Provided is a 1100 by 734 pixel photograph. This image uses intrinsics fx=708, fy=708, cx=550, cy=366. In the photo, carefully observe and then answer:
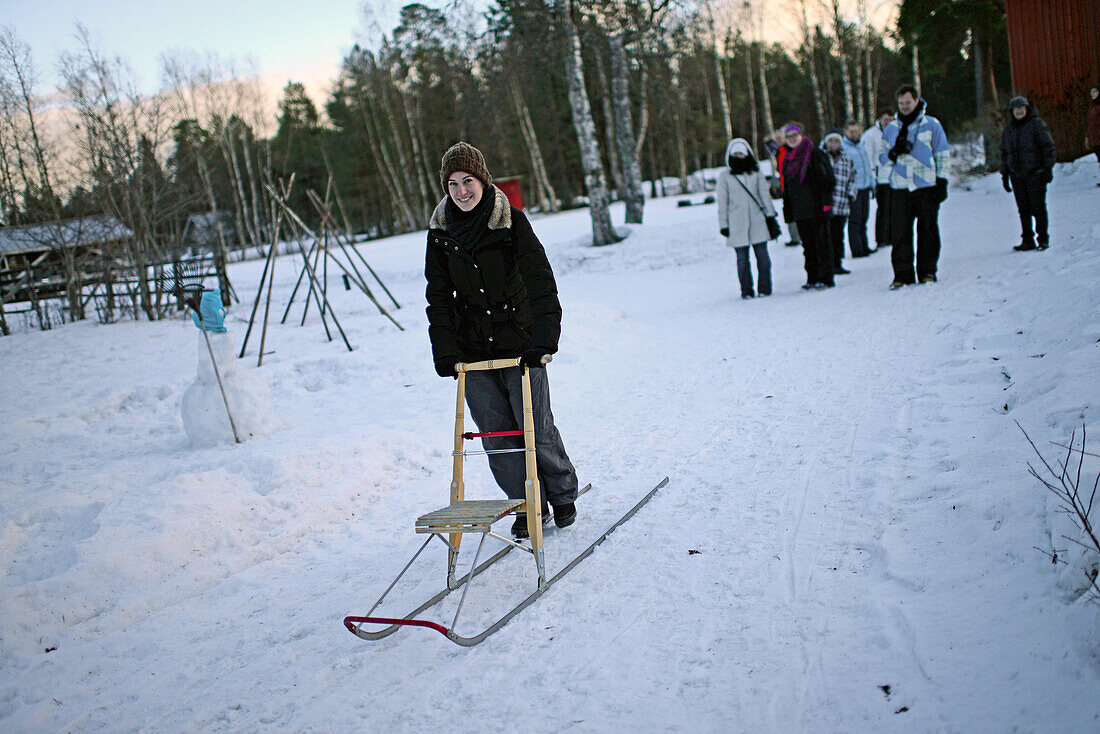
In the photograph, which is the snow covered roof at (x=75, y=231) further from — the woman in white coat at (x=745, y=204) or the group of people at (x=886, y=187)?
the group of people at (x=886, y=187)

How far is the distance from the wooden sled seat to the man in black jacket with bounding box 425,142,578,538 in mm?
530

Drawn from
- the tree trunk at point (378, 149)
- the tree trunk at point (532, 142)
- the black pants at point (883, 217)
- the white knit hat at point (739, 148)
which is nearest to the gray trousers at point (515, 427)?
the white knit hat at point (739, 148)

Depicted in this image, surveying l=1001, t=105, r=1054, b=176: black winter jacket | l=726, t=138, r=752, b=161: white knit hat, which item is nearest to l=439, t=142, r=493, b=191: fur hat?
l=726, t=138, r=752, b=161: white knit hat

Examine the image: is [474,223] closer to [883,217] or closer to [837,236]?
[837,236]

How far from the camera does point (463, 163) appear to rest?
331cm

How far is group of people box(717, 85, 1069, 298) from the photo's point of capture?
7539 mm

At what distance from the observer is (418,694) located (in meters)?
2.56

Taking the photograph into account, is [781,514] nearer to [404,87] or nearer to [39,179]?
[39,179]

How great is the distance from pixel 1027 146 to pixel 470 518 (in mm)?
8500

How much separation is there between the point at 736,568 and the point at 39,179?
61.5 feet

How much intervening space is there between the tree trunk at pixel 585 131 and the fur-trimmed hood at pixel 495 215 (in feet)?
43.6

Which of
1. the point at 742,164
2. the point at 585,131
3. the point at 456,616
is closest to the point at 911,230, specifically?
the point at 742,164

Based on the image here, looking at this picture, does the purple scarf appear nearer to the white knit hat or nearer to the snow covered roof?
the white knit hat

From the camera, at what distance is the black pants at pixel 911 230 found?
7.64m
